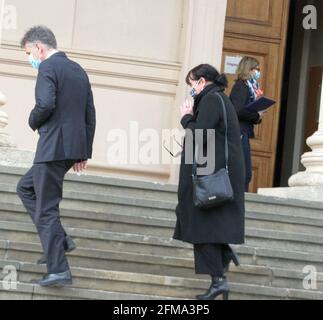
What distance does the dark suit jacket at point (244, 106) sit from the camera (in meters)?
11.0

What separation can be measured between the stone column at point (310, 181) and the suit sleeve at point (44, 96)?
3935 millimetres

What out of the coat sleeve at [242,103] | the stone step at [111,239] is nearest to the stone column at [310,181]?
the coat sleeve at [242,103]

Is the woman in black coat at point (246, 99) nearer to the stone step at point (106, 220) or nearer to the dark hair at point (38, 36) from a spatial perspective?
the stone step at point (106, 220)

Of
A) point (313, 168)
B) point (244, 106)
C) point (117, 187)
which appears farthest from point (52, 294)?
point (313, 168)

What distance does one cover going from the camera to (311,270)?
9023 mm

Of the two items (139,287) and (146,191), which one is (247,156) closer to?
(146,191)

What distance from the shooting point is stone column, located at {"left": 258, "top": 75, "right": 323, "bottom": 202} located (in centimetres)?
1095

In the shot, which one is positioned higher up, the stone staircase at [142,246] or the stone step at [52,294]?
the stone staircase at [142,246]

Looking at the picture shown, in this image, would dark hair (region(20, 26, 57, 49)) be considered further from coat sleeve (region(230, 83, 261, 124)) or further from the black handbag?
coat sleeve (region(230, 83, 261, 124))

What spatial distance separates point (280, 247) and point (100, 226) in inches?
58.7

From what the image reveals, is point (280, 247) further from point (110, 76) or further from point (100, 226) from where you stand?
point (110, 76)

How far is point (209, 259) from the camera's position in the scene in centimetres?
781

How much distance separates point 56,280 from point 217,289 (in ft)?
3.56
